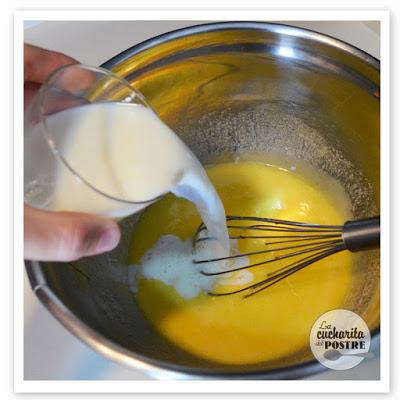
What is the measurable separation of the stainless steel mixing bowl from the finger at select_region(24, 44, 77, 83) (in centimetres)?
9

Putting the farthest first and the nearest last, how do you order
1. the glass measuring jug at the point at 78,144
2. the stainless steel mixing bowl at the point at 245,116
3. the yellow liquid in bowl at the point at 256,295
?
the yellow liquid in bowl at the point at 256,295, the stainless steel mixing bowl at the point at 245,116, the glass measuring jug at the point at 78,144

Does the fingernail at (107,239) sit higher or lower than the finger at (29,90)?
lower

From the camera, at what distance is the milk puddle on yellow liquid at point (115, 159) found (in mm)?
577

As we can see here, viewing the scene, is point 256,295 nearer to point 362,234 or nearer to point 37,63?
point 362,234

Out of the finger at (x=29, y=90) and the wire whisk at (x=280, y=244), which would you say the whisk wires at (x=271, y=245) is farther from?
the finger at (x=29, y=90)

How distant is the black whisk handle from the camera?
2.19 ft

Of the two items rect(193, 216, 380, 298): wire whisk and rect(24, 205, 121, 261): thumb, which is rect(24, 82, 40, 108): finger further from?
rect(193, 216, 380, 298): wire whisk

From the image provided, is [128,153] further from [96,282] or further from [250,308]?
[250,308]

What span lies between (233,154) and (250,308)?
292 mm

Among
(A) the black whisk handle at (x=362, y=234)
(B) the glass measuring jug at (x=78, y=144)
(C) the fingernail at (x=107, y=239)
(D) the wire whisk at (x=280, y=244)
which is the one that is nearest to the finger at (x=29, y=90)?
(B) the glass measuring jug at (x=78, y=144)

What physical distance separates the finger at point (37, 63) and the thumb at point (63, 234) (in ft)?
0.73

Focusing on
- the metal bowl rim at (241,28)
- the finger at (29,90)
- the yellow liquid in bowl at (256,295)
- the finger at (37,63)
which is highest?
the metal bowl rim at (241,28)

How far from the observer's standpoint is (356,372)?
70 centimetres
